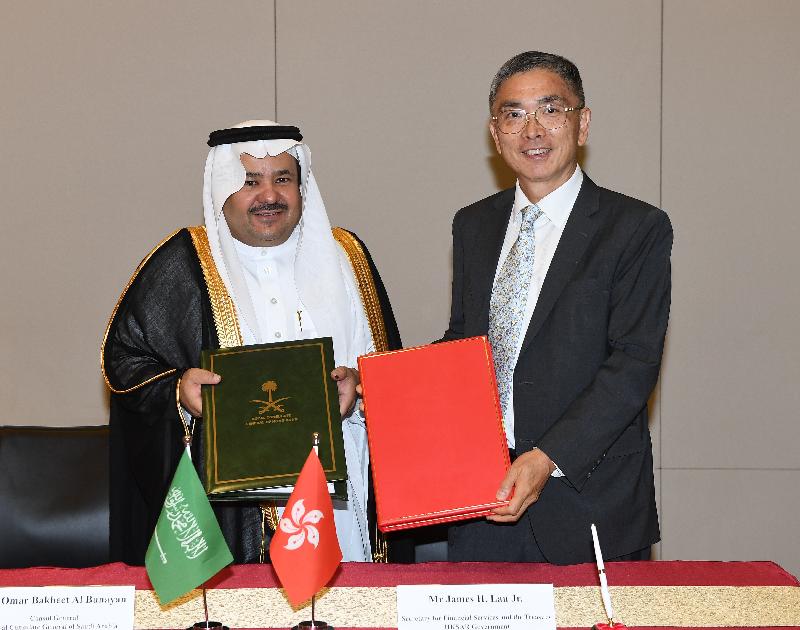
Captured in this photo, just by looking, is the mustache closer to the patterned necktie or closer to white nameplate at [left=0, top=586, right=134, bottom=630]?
the patterned necktie

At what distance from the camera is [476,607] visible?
5.57 feet

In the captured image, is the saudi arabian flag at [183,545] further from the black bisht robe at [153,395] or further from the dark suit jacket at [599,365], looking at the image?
the black bisht robe at [153,395]

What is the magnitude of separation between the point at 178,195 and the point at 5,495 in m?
1.82

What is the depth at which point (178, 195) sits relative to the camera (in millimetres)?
4215

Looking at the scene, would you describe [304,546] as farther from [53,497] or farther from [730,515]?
[730,515]

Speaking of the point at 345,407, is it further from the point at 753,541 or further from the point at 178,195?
the point at 753,541

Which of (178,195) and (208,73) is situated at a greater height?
(208,73)

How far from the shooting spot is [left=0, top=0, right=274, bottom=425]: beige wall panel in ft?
13.7

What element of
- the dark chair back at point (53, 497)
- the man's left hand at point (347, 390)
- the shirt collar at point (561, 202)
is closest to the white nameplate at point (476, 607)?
the man's left hand at point (347, 390)

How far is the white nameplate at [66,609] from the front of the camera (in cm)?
171

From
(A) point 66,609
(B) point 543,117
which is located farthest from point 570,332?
(A) point 66,609

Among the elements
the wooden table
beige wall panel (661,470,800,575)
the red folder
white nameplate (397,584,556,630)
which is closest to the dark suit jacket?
the red folder

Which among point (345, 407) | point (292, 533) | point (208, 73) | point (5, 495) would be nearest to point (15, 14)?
point (208, 73)

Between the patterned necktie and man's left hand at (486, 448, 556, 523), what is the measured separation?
0.23 metres
